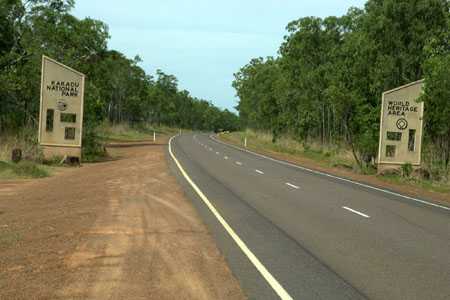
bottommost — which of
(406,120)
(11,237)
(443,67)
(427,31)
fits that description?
(11,237)

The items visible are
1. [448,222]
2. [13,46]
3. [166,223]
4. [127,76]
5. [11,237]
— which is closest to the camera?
[11,237]

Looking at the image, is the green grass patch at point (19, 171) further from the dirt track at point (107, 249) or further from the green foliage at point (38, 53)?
the green foliage at point (38, 53)

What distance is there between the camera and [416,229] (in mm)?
12414

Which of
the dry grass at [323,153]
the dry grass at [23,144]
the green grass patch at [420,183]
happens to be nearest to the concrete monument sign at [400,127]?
the green grass patch at [420,183]

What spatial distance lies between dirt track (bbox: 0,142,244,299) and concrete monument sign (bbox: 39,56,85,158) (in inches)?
529

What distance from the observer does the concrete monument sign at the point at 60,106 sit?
30.5 metres

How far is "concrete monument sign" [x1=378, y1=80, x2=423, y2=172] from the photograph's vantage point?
29797mm

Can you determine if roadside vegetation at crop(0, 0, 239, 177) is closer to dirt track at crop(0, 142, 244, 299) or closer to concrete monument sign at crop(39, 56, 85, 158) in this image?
concrete monument sign at crop(39, 56, 85, 158)

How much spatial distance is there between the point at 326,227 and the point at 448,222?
352cm

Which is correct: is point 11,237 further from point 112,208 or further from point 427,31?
point 427,31

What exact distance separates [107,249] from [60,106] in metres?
23.2

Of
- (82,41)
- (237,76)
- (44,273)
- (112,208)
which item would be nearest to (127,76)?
(237,76)

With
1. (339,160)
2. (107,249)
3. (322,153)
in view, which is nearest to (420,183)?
(339,160)

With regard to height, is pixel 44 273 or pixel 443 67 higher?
pixel 443 67
